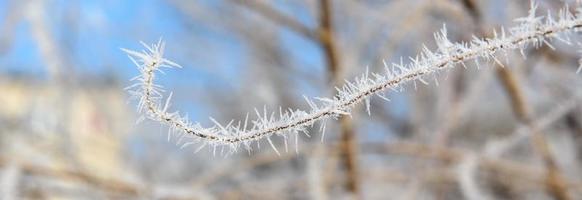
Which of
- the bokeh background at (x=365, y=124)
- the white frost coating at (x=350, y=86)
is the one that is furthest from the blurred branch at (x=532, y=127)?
the white frost coating at (x=350, y=86)

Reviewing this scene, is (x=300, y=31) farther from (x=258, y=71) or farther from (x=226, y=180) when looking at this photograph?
(x=258, y=71)

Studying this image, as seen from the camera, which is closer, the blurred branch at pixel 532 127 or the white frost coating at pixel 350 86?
the white frost coating at pixel 350 86

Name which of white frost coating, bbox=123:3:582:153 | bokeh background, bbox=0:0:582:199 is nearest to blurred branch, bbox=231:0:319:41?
bokeh background, bbox=0:0:582:199

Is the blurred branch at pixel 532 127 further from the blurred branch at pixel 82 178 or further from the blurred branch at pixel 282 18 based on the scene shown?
the blurred branch at pixel 82 178

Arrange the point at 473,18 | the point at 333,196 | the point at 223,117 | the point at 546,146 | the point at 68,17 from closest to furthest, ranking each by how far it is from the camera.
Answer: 1. the point at 473,18
2. the point at 546,146
3. the point at 333,196
4. the point at 68,17
5. the point at 223,117

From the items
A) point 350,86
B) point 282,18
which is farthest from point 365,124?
point 350,86

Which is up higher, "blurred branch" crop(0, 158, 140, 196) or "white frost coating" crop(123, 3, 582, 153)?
"blurred branch" crop(0, 158, 140, 196)

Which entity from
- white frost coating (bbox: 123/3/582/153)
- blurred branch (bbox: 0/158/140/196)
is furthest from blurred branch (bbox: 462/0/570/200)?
white frost coating (bbox: 123/3/582/153)

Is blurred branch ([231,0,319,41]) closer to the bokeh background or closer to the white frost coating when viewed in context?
the bokeh background

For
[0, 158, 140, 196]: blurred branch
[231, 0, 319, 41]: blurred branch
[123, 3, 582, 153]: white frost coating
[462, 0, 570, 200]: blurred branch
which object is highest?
[231, 0, 319, 41]: blurred branch

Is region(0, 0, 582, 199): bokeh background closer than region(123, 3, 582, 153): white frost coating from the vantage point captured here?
No

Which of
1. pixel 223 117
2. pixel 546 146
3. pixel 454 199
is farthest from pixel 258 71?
pixel 546 146
